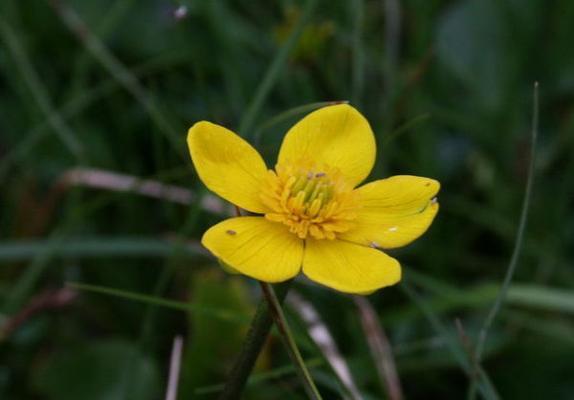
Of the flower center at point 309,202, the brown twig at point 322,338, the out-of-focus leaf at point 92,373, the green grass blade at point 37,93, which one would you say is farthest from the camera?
the green grass blade at point 37,93

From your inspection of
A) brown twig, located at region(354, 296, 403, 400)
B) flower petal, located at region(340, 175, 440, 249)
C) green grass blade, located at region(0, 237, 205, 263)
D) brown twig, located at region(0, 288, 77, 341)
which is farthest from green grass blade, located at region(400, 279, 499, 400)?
brown twig, located at region(0, 288, 77, 341)

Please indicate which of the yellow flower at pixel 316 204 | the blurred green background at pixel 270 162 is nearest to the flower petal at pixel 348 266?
the yellow flower at pixel 316 204

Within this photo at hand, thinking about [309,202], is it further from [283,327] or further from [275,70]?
[275,70]

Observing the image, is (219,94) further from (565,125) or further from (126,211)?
(565,125)

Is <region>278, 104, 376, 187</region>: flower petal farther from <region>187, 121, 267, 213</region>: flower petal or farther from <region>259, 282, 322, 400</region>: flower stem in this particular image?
<region>259, 282, 322, 400</region>: flower stem

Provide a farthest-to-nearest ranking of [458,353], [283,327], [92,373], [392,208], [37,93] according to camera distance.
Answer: [37,93] → [92,373] → [458,353] → [392,208] → [283,327]

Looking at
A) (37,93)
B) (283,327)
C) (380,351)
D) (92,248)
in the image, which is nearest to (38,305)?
(92,248)

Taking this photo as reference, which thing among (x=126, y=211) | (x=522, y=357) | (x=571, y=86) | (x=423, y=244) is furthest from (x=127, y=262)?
(x=571, y=86)

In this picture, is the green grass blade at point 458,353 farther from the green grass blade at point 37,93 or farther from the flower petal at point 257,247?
the green grass blade at point 37,93
